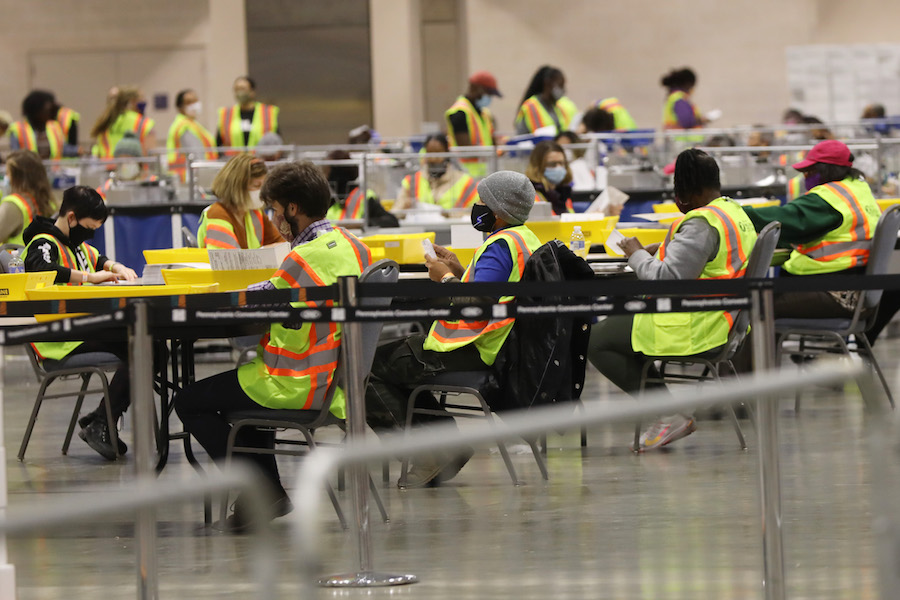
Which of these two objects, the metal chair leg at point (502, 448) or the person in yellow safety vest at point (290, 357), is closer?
the person in yellow safety vest at point (290, 357)

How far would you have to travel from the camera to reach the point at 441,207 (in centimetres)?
938

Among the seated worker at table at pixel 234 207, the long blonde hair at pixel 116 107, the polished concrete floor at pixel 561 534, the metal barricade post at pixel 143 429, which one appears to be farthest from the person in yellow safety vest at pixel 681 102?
the metal barricade post at pixel 143 429

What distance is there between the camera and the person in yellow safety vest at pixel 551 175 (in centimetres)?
762

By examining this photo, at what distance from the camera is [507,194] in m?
5.03

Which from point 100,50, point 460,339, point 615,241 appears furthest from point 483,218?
point 100,50

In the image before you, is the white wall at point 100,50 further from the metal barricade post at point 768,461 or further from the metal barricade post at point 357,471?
the metal barricade post at point 768,461

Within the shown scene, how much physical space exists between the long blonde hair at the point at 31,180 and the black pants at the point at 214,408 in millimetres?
2808

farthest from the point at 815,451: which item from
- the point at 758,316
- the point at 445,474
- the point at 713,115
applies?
the point at 713,115

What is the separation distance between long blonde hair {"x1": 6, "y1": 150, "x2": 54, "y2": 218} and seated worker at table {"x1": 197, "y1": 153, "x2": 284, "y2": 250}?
1119 mm

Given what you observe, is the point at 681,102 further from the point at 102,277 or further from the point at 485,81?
the point at 102,277

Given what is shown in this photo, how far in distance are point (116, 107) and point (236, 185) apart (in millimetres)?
6384

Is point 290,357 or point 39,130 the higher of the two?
point 39,130

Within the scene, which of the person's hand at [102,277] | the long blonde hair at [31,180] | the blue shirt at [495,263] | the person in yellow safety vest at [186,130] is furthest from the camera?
the person in yellow safety vest at [186,130]

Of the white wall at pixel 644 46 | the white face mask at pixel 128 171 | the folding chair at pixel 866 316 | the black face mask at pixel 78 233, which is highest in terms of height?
the white wall at pixel 644 46
